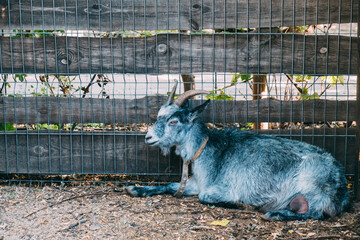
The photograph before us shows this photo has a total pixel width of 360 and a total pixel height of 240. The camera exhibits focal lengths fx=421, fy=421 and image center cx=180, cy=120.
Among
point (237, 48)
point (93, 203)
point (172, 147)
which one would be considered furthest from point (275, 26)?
point (93, 203)

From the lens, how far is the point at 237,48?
505cm

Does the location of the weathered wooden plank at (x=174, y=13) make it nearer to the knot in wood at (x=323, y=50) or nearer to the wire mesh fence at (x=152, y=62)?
the wire mesh fence at (x=152, y=62)

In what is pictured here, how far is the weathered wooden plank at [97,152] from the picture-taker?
17.2ft

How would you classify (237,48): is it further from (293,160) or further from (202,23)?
(293,160)

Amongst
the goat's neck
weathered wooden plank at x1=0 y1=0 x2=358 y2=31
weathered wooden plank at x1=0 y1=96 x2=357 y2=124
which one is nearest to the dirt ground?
the goat's neck

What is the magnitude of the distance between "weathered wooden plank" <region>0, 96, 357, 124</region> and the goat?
1.02 feet

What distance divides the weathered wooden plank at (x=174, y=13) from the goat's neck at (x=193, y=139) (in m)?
1.20

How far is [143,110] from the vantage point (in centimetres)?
520

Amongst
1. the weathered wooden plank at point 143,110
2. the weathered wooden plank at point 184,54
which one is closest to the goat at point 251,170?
the weathered wooden plank at point 143,110

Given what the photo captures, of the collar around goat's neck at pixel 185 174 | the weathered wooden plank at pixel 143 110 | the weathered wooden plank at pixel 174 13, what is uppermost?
the weathered wooden plank at pixel 174 13

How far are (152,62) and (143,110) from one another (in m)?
0.60

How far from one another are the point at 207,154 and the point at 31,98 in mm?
2265

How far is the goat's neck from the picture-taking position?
16.1 ft

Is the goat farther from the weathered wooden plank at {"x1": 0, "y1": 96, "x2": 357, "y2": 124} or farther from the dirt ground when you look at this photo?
the weathered wooden plank at {"x1": 0, "y1": 96, "x2": 357, "y2": 124}
